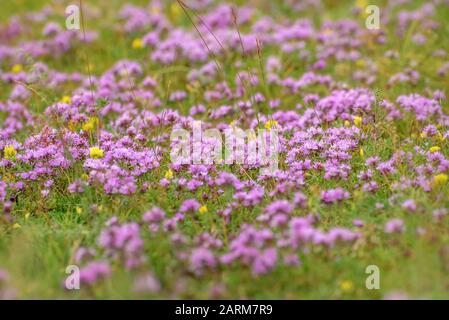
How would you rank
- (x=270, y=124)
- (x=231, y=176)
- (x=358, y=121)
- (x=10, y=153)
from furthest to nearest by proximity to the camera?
(x=270, y=124) → (x=358, y=121) → (x=10, y=153) → (x=231, y=176)

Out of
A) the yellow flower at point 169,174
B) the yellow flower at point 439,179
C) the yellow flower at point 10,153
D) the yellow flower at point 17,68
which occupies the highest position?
the yellow flower at point 17,68

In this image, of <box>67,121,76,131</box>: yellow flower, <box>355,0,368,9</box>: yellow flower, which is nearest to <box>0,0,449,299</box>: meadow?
<box>67,121,76,131</box>: yellow flower

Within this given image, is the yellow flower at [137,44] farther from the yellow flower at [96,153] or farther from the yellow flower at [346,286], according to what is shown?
the yellow flower at [346,286]

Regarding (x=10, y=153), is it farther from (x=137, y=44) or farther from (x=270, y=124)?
(x=137, y=44)

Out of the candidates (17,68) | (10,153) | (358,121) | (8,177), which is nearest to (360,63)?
(358,121)

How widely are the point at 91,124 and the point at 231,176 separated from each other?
147 centimetres

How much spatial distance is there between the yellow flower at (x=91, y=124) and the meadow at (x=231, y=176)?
0.02 m

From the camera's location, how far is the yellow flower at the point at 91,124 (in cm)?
497

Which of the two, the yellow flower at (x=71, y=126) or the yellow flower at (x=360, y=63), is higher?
the yellow flower at (x=360, y=63)

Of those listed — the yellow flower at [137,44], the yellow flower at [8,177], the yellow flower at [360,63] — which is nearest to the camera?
the yellow flower at [8,177]

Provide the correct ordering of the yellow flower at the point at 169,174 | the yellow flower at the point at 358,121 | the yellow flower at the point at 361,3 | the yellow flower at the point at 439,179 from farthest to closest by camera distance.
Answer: the yellow flower at the point at 361,3 → the yellow flower at the point at 358,121 → the yellow flower at the point at 169,174 → the yellow flower at the point at 439,179

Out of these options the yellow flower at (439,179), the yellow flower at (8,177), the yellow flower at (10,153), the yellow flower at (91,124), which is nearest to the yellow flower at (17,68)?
the yellow flower at (91,124)

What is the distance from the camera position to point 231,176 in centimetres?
400

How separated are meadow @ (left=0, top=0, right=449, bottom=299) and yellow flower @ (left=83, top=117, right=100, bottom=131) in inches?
0.7
